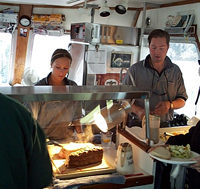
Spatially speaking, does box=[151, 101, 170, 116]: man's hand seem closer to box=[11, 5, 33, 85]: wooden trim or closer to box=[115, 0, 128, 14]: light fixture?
box=[115, 0, 128, 14]: light fixture

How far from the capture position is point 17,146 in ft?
2.61

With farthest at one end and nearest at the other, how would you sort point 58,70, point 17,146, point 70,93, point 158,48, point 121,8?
point 121,8 → point 158,48 → point 58,70 → point 70,93 → point 17,146

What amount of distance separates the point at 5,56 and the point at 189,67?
2.98m

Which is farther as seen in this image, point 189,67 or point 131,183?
point 189,67

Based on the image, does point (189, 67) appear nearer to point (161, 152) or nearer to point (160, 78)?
point (160, 78)

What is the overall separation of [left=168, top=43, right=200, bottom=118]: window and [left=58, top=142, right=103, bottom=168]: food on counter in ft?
7.36

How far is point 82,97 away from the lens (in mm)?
1441

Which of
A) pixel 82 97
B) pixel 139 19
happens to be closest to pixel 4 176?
pixel 82 97

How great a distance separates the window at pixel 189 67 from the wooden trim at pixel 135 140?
1.90 metres

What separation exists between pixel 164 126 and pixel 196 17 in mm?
1491

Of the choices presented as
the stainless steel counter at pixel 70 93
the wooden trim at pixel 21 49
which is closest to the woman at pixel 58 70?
the stainless steel counter at pixel 70 93

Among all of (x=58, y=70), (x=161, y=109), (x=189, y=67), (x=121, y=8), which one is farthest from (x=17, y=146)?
(x=189, y=67)

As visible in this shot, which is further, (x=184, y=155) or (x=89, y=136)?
(x=89, y=136)

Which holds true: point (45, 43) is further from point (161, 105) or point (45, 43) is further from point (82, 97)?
point (82, 97)
